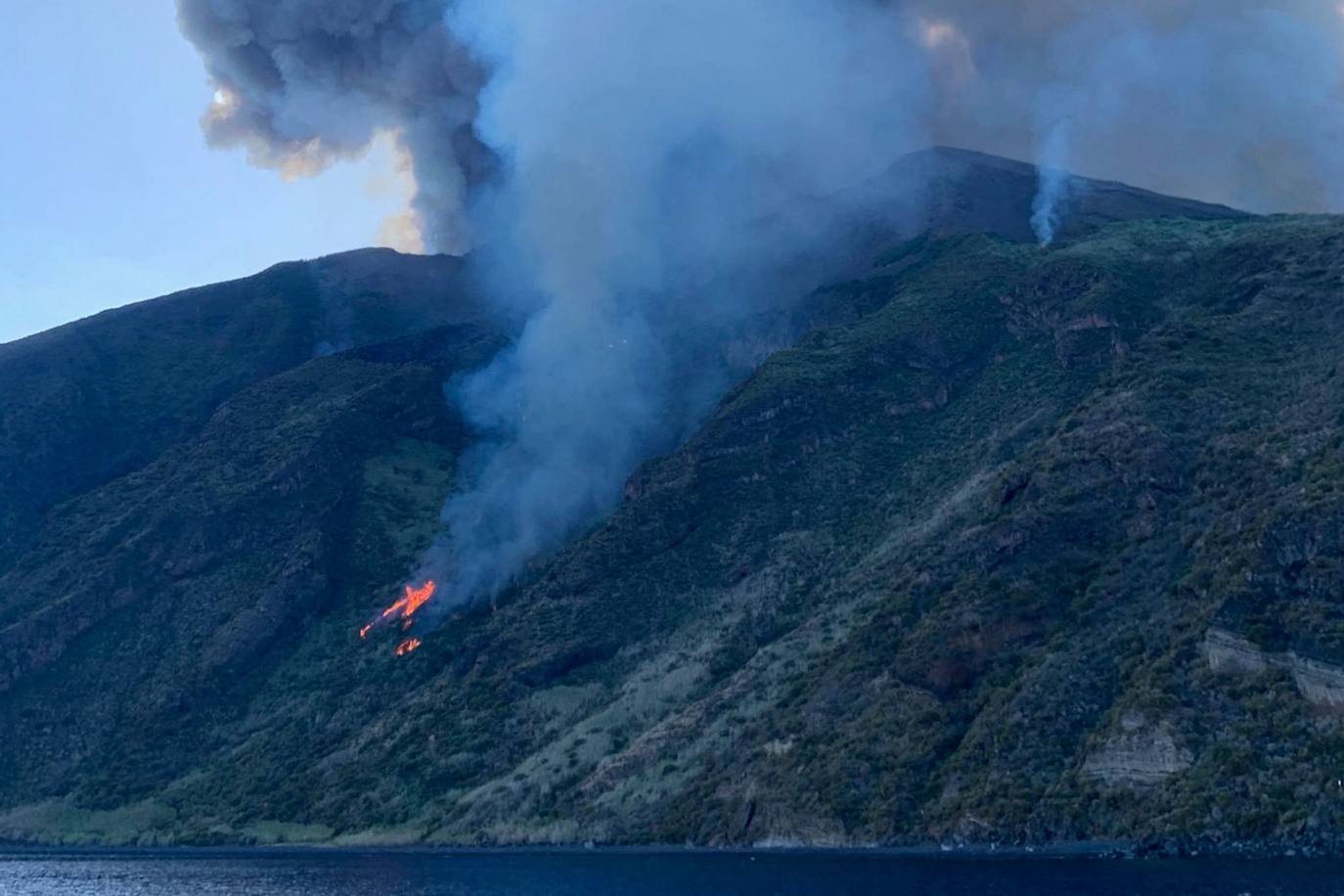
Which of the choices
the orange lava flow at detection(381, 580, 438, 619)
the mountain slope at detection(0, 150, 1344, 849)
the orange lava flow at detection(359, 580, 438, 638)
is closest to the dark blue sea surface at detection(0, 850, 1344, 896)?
the mountain slope at detection(0, 150, 1344, 849)

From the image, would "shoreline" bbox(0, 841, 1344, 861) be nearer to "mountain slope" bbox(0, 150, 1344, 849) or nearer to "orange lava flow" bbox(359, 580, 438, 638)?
"mountain slope" bbox(0, 150, 1344, 849)

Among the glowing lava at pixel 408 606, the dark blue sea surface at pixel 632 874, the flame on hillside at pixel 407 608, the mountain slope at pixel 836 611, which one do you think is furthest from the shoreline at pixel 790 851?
the glowing lava at pixel 408 606

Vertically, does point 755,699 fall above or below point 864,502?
below

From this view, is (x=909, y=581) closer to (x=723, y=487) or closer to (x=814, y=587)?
(x=814, y=587)

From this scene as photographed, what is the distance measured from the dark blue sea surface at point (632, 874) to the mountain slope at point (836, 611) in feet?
22.8

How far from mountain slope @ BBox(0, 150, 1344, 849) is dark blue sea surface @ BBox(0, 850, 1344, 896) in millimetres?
6942

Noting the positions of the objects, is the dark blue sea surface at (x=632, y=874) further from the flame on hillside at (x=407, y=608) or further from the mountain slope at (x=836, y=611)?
the flame on hillside at (x=407, y=608)

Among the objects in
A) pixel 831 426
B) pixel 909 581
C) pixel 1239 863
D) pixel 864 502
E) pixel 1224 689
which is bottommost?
pixel 1239 863

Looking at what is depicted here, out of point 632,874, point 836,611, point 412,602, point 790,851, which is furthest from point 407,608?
point 632,874

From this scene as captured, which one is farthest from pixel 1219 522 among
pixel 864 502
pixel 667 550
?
pixel 667 550

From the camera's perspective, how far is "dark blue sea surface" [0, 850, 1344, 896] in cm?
6581

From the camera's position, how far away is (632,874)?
→ 89.8m

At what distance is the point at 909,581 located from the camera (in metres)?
119

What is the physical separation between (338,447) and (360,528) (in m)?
14.4
